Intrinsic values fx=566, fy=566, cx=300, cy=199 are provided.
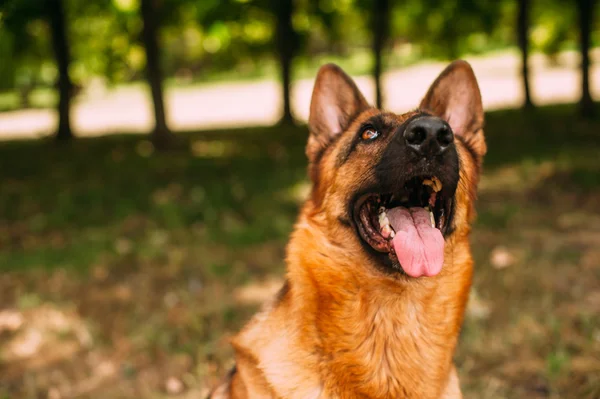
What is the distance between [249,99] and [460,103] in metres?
31.0

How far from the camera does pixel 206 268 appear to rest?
5703 mm

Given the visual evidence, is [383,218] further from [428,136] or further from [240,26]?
[240,26]

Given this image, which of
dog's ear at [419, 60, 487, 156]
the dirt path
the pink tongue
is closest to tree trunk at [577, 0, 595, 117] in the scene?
the dirt path

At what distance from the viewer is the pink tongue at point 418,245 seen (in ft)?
8.19

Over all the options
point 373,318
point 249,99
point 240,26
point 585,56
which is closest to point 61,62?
point 240,26

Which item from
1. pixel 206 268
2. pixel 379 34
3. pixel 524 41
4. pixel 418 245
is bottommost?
pixel 206 268

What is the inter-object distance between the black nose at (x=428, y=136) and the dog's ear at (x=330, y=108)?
0.72 metres

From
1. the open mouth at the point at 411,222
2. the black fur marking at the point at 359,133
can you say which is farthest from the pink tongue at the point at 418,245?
the black fur marking at the point at 359,133

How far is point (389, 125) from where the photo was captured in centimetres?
290

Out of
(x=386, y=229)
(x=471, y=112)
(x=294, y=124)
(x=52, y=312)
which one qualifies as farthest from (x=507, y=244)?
(x=294, y=124)

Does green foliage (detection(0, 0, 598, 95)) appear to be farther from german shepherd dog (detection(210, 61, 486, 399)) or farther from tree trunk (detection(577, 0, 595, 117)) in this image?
german shepherd dog (detection(210, 61, 486, 399))

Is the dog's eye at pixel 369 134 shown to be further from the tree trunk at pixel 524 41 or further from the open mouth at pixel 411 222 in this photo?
the tree trunk at pixel 524 41

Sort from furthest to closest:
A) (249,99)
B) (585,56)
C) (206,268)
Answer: (249,99) → (585,56) → (206,268)

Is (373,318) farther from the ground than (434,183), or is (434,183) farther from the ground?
(434,183)
